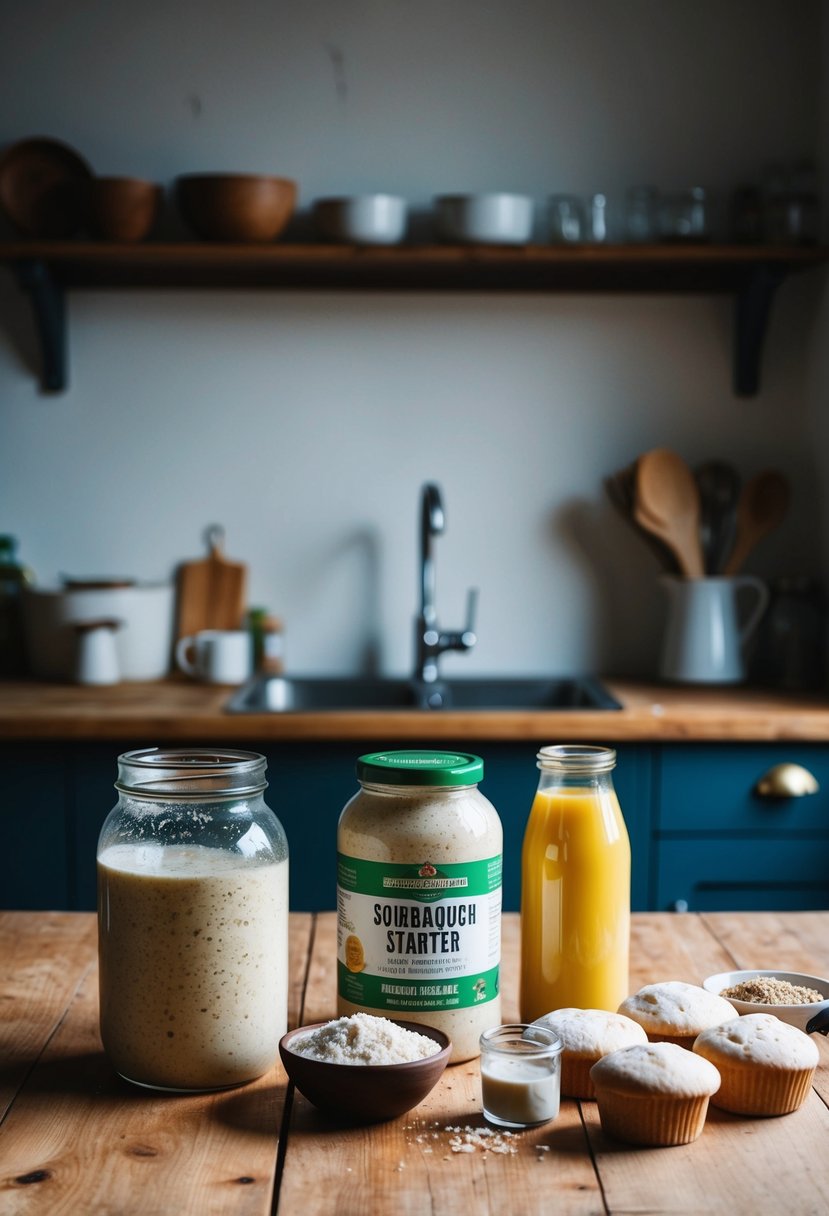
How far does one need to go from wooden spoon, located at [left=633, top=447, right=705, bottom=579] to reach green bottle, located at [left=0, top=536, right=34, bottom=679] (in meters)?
1.36

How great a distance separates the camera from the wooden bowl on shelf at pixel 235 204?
252 centimetres

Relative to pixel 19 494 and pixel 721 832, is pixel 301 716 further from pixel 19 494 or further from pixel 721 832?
pixel 19 494

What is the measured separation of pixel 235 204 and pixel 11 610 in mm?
1010

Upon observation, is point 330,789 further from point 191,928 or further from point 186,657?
point 191,928

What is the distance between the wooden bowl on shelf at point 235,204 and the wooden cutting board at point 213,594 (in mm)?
692

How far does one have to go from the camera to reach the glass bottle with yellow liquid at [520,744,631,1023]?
3.18 ft

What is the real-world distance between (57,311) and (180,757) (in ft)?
6.61

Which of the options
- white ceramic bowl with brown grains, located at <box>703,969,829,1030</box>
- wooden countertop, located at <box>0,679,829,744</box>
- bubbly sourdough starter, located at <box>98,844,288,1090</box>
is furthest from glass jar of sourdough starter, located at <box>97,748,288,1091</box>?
wooden countertop, located at <box>0,679,829,744</box>

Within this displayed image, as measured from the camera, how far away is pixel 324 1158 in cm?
79

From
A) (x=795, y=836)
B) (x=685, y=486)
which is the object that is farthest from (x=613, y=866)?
(x=685, y=486)

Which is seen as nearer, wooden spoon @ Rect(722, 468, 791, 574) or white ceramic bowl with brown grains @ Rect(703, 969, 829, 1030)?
white ceramic bowl with brown grains @ Rect(703, 969, 829, 1030)

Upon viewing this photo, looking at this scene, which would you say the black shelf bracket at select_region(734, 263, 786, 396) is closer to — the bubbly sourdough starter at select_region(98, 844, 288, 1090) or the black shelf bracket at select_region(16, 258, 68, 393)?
the black shelf bracket at select_region(16, 258, 68, 393)

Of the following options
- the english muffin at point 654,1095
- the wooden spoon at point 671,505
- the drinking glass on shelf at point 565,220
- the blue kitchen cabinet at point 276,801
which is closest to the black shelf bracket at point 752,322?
the wooden spoon at point 671,505

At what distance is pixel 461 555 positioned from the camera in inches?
111
